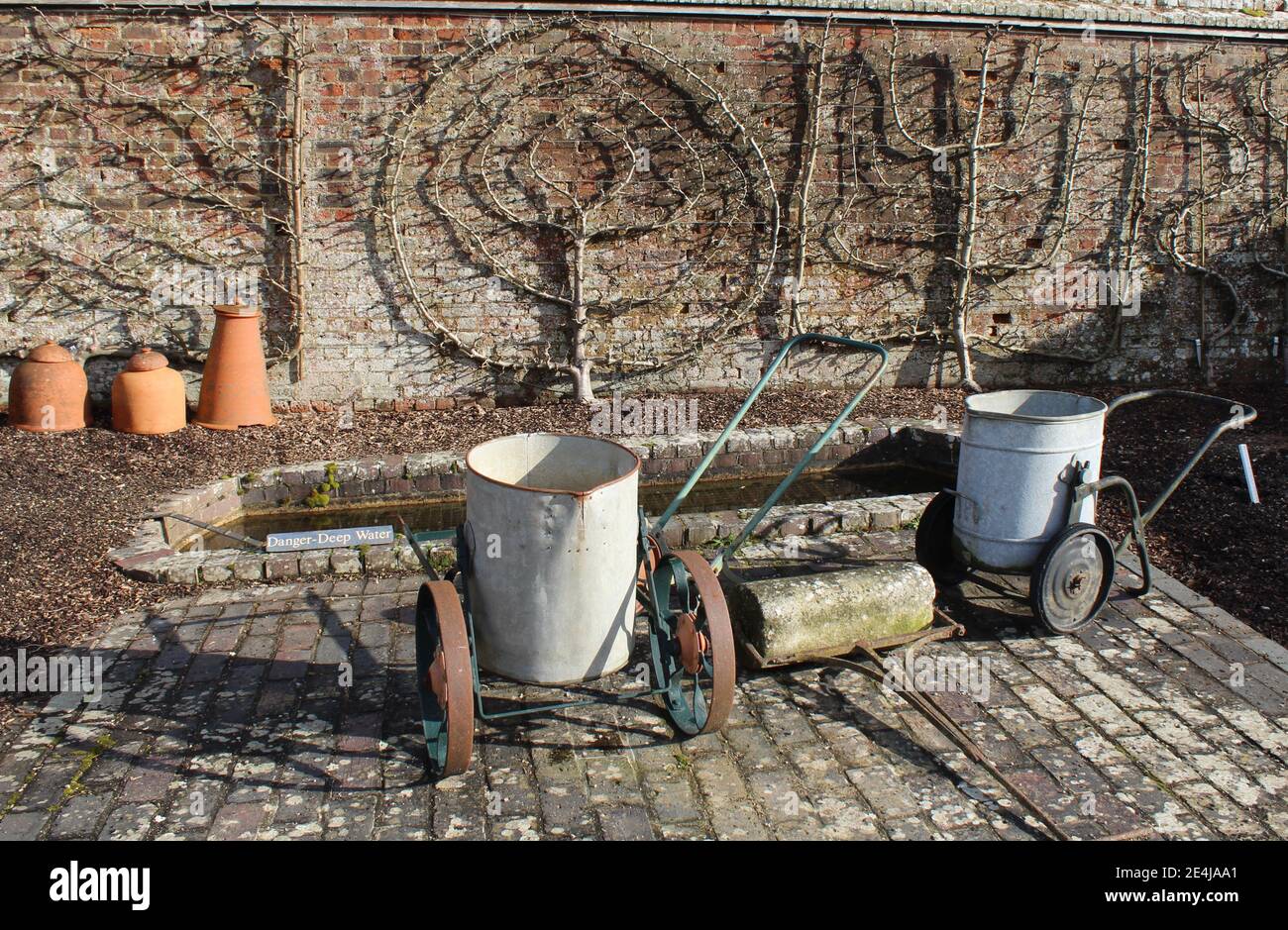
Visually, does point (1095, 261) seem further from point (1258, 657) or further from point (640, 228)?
point (1258, 657)

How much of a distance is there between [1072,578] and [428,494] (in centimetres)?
437

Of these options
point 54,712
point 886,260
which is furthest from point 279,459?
point 886,260

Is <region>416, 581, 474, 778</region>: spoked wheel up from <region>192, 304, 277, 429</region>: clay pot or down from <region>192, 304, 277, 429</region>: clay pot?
down

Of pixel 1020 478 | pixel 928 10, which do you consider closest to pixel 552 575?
pixel 1020 478

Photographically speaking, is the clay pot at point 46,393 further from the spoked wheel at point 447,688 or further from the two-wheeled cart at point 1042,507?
the two-wheeled cart at point 1042,507

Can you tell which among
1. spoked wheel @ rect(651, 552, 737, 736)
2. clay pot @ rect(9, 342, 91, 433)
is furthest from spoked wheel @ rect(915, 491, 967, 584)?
clay pot @ rect(9, 342, 91, 433)

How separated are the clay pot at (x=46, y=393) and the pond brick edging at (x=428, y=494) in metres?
1.88

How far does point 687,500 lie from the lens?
7.77 metres

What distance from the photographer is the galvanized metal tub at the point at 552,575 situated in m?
3.81

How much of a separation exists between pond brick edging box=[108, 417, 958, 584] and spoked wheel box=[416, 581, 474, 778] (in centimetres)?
185

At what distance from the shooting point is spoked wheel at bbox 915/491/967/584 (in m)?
5.34

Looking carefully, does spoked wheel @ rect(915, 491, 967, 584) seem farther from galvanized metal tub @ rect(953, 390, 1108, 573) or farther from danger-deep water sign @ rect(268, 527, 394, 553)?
danger-deep water sign @ rect(268, 527, 394, 553)

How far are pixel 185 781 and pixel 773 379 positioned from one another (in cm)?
679

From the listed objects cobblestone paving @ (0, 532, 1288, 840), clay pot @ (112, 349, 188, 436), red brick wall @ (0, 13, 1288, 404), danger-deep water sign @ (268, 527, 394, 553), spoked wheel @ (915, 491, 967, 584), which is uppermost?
red brick wall @ (0, 13, 1288, 404)
